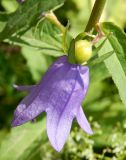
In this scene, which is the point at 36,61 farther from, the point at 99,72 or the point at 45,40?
the point at 45,40

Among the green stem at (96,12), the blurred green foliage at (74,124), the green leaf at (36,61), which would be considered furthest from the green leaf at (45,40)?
the green leaf at (36,61)

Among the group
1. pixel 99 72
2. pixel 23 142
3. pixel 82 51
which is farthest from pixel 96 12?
pixel 23 142

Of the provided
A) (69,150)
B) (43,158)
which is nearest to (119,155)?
(69,150)

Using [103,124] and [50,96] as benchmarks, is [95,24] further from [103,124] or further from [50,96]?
[103,124]

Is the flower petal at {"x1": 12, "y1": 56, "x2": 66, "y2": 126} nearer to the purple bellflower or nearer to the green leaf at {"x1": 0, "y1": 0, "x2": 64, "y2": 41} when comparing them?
the purple bellflower

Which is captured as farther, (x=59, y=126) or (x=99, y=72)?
(x=99, y=72)

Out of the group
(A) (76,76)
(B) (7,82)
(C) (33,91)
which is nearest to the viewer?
(A) (76,76)

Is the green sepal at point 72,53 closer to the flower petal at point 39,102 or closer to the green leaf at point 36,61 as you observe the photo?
the flower petal at point 39,102

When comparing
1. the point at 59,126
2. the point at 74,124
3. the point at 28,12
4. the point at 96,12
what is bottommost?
the point at 74,124
